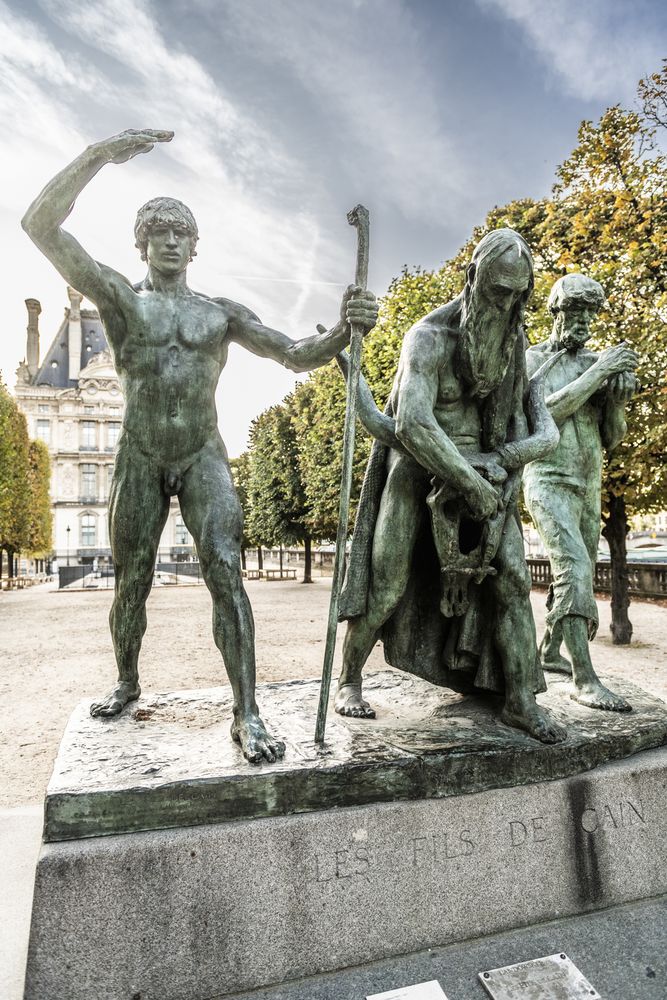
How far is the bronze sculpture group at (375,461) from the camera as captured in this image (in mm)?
3117

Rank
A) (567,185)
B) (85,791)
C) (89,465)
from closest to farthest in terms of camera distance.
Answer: (85,791)
(567,185)
(89,465)

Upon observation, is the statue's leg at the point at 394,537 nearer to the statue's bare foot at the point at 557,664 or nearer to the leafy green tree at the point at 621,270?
the statue's bare foot at the point at 557,664

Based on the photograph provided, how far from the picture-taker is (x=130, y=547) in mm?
3459

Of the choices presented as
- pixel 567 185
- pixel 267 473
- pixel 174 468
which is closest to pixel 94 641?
pixel 174 468

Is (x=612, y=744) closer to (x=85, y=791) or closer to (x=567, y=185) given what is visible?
(x=85, y=791)

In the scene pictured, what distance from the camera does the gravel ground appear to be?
6.43 meters

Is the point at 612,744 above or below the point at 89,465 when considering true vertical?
below

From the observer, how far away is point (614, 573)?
12.2m

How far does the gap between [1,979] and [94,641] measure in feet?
35.7

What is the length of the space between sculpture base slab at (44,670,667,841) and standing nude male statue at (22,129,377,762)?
358 mm

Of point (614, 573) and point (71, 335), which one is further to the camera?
point (71, 335)

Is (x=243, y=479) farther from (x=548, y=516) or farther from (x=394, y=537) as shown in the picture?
(x=394, y=537)

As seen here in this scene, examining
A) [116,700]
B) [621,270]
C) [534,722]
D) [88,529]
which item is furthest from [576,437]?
[88,529]

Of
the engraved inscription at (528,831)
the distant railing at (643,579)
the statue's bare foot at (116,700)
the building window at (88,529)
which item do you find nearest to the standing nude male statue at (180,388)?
the statue's bare foot at (116,700)
